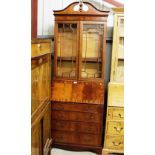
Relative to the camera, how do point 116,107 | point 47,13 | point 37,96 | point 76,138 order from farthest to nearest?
point 47,13 < point 76,138 < point 116,107 < point 37,96

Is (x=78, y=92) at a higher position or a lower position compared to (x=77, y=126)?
higher

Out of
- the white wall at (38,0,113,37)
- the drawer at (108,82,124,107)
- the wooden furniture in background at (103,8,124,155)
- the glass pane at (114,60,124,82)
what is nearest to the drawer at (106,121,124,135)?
the wooden furniture in background at (103,8,124,155)

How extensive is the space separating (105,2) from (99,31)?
1.79 ft

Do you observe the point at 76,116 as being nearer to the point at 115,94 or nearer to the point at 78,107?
the point at 78,107

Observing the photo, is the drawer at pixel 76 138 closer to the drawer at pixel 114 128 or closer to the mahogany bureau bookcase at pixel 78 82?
the mahogany bureau bookcase at pixel 78 82

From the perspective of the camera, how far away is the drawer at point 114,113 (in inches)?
103

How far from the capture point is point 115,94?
2607mm

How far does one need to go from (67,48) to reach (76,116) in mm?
883

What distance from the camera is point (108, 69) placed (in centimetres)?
307

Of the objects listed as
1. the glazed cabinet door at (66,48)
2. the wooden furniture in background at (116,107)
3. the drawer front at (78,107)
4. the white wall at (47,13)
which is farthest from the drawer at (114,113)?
the white wall at (47,13)

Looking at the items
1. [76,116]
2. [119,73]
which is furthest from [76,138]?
[119,73]
